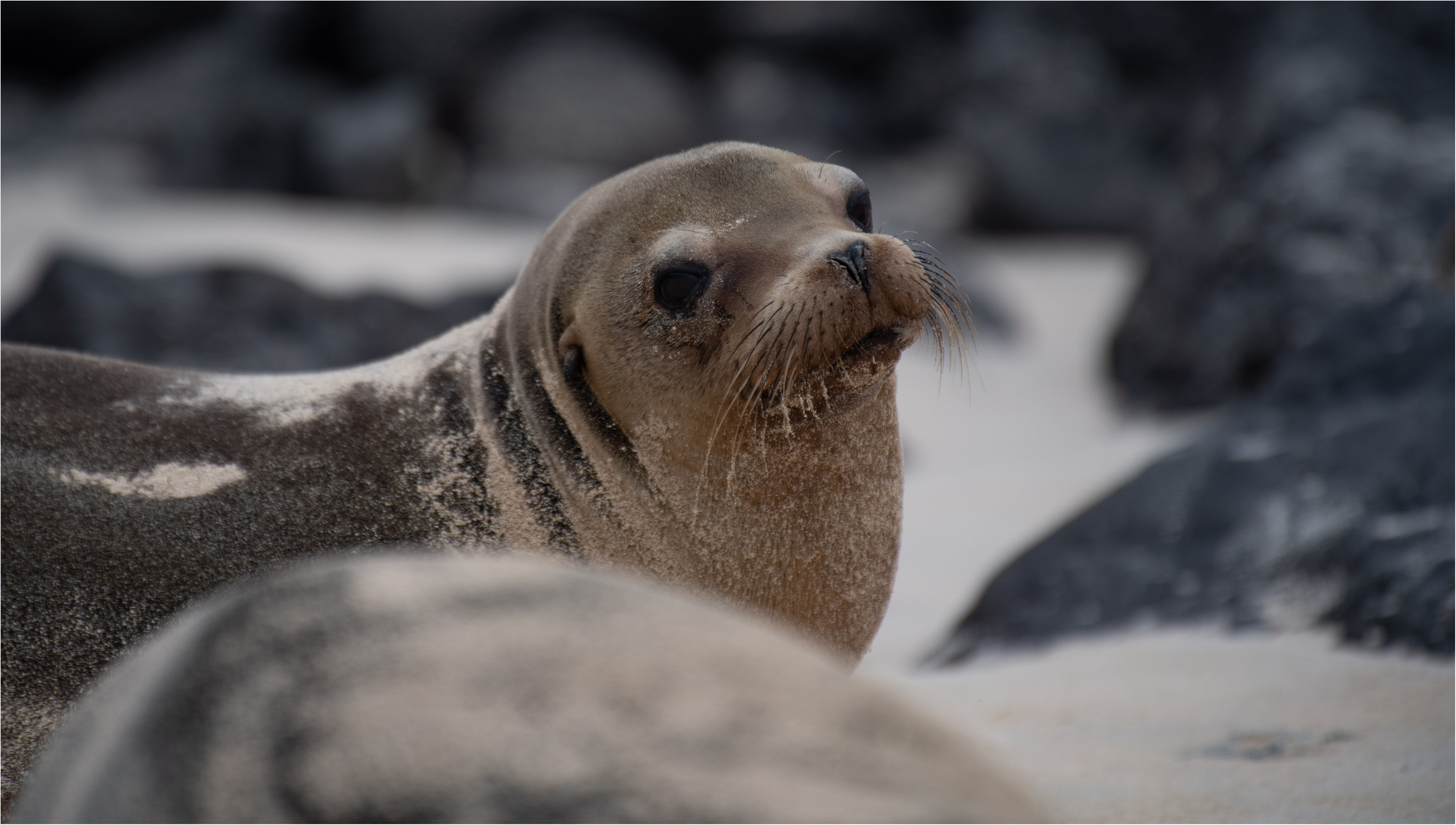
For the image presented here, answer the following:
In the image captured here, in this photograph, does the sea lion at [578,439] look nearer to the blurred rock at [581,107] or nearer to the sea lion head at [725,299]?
the sea lion head at [725,299]

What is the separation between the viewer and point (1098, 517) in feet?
15.9

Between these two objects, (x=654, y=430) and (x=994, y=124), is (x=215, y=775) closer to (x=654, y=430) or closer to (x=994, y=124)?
(x=654, y=430)

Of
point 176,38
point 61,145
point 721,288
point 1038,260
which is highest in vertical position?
point 1038,260

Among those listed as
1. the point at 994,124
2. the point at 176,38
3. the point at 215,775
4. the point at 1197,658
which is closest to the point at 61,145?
the point at 176,38

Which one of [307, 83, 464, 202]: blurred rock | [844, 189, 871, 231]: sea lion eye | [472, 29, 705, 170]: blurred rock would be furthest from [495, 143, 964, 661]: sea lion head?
[472, 29, 705, 170]: blurred rock

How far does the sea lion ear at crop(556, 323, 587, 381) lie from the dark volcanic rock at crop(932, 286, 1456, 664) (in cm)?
211

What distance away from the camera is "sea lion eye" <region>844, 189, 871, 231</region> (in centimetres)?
312

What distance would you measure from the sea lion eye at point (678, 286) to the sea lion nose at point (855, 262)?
334 millimetres

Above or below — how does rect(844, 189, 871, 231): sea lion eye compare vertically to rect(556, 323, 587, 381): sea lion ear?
above

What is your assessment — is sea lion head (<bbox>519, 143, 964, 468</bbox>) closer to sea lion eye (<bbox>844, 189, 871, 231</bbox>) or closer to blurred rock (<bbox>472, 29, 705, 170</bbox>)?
sea lion eye (<bbox>844, 189, 871, 231</bbox>)

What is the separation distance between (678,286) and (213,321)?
15.9 ft

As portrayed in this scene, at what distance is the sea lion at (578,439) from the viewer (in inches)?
98.7

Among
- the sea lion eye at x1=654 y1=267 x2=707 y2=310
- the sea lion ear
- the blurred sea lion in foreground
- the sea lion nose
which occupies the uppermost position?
the sea lion nose

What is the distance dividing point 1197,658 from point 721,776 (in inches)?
121
